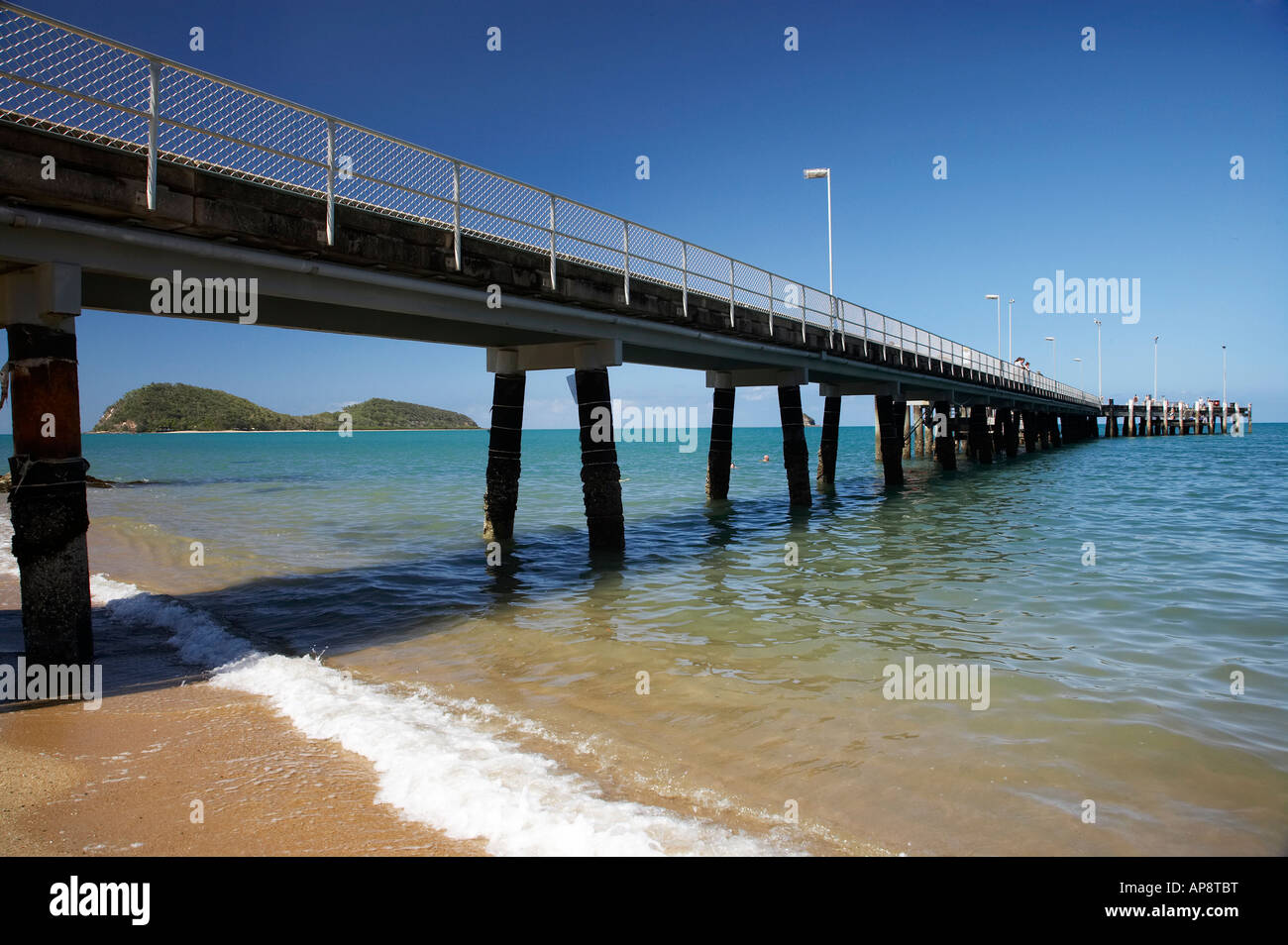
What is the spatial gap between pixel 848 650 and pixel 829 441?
2610 centimetres

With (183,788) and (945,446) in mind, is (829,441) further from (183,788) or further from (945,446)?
(183,788)

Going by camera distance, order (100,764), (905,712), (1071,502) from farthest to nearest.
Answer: (1071,502) < (905,712) < (100,764)

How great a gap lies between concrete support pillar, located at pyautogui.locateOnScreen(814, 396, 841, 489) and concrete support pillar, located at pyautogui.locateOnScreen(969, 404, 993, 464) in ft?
56.0

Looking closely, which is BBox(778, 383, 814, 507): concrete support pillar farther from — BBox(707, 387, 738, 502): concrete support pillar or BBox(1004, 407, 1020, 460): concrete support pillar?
BBox(1004, 407, 1020, 460): concrete support pillar

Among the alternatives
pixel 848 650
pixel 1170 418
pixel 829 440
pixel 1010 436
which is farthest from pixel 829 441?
pixel 1170 418

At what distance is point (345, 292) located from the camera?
36.8ft

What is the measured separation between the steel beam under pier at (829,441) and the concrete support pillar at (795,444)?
5.83m

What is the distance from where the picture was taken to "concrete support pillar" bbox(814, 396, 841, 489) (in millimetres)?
32906

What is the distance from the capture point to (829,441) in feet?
113

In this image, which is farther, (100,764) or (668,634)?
(668,634)

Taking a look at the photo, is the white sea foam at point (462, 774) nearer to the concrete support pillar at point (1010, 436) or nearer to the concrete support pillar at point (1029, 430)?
the concrete support pillar at point (1010, 436)
